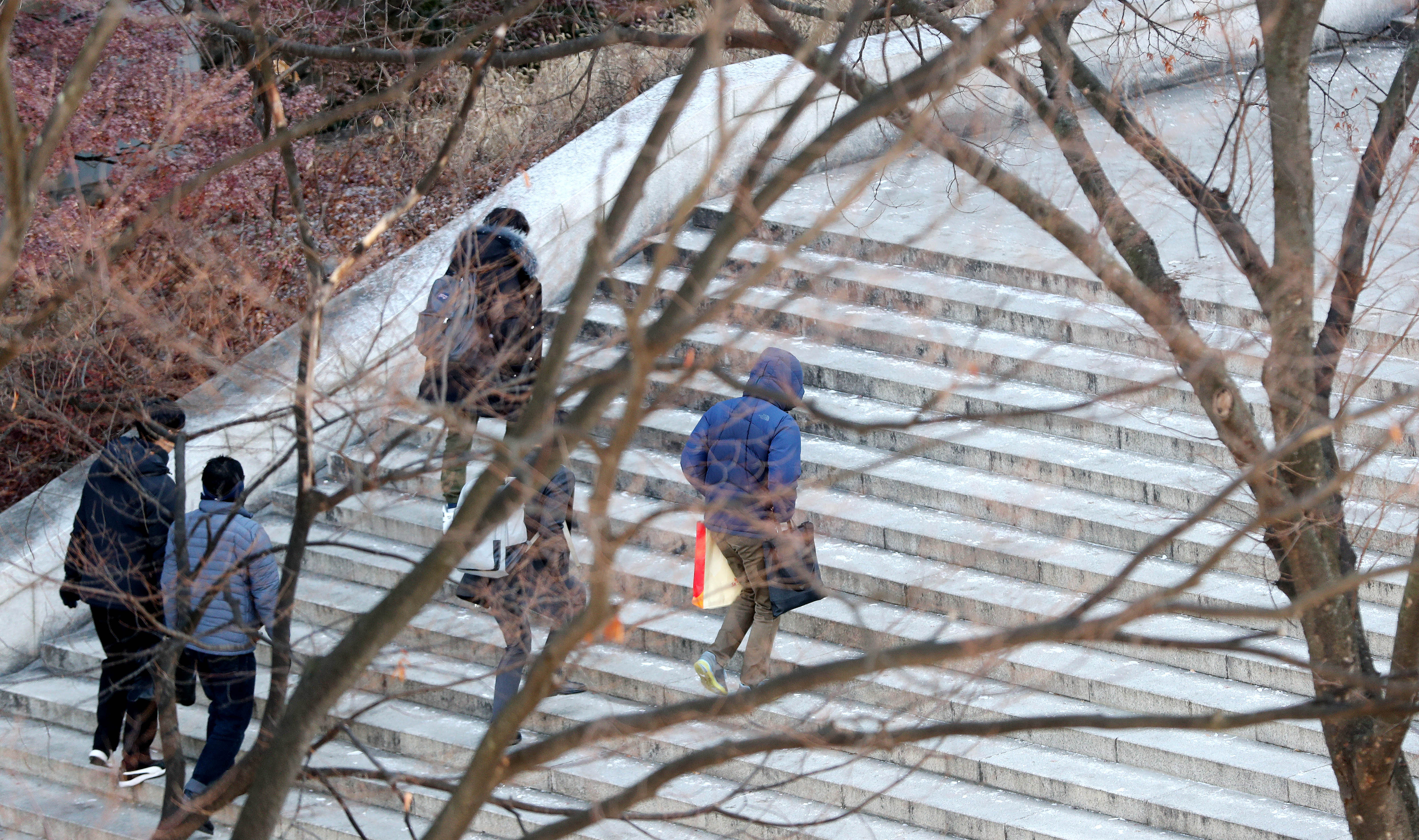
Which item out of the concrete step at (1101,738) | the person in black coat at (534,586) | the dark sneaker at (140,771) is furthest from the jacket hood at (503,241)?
the dark sneaker at (140,771)

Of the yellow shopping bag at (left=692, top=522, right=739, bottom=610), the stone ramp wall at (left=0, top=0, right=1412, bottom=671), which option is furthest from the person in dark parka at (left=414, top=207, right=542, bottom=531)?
the yellow shopping bag at (left=692, top=522, right=739, bottom=610)

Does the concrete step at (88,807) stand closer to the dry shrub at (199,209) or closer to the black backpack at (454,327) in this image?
the dry shrub at (199,209)

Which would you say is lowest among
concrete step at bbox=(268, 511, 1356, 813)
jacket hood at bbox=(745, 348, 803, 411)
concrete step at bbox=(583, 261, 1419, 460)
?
concrete step at bbox=(268, 511, 1356, 813)

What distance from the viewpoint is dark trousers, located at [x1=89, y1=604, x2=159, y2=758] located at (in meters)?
6.23

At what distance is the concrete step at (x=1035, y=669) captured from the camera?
21.2ft

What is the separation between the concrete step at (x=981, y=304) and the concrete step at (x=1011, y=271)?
0.05 meters

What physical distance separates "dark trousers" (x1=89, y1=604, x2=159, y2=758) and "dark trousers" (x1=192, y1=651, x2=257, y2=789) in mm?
254

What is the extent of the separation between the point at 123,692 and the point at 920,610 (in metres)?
3.80

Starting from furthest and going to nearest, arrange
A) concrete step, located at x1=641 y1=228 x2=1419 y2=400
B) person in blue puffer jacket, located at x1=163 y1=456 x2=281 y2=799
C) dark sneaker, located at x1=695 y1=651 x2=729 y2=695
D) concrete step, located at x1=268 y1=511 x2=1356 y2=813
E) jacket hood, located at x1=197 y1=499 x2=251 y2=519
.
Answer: concrete step, located at x1=641 y1=228 x2=1419 y2=400
dark sneaker, located at x1=695 y1=651 x2=729 y2=695
concrete step, located at x1=268 y1=511 x2=1356 y2=813
person in blue puffer jacket, located at x1=163 y1=456 x2=281 y2=799
jacket hood, located at x1=197 y1=499 x2=251 y2=519

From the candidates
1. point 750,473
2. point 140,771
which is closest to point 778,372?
point 750,473

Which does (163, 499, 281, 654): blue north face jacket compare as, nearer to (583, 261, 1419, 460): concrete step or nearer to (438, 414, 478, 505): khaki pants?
(438, 414, 478, 505): khaki pants

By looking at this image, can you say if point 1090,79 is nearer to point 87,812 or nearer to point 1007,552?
point 1007,552

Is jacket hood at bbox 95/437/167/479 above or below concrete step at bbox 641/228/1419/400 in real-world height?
below

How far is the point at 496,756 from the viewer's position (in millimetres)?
3082
